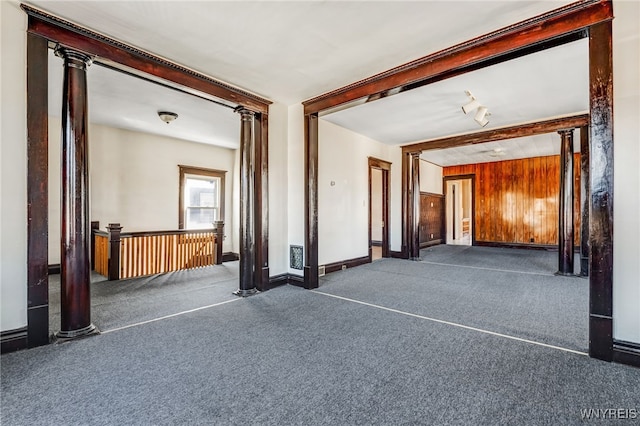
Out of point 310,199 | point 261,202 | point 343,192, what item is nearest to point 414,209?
point 343,192

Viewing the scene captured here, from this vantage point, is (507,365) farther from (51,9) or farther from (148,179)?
(148,179)

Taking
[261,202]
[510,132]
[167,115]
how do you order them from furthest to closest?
[510,132] < [167,115] < [261,202]

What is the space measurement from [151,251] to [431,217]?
7582mm

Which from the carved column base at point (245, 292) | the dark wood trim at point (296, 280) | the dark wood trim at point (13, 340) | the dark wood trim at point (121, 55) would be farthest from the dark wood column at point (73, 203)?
the dark wood trim at point (296, 280)

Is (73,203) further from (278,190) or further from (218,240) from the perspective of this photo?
(218,240)

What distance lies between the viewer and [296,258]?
14.8 ft

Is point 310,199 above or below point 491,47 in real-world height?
below

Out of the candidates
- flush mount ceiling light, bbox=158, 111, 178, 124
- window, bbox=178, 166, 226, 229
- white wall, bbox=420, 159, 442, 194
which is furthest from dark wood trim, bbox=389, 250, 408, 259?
flush mount ceiling light, bbox=158, 111, 178, 124

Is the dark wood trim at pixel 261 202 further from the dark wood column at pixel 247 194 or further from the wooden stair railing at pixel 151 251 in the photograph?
the wooden stair railing at pixel 151 251

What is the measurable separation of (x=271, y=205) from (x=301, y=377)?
2741mm

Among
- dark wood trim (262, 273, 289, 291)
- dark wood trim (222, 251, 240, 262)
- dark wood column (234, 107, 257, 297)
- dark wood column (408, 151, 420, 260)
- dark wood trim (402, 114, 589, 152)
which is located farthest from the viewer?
dark wood trim (222, 251, 240, 262)

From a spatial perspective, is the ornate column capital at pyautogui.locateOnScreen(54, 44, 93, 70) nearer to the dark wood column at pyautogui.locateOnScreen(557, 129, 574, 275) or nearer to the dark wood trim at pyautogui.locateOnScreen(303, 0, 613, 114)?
the dark wood trim at pyautogui.locateOnScreen(303, 0, 613, 114)

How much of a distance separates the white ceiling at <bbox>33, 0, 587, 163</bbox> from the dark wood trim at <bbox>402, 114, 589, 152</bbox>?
35cm

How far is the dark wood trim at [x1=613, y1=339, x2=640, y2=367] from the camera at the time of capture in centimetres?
212
